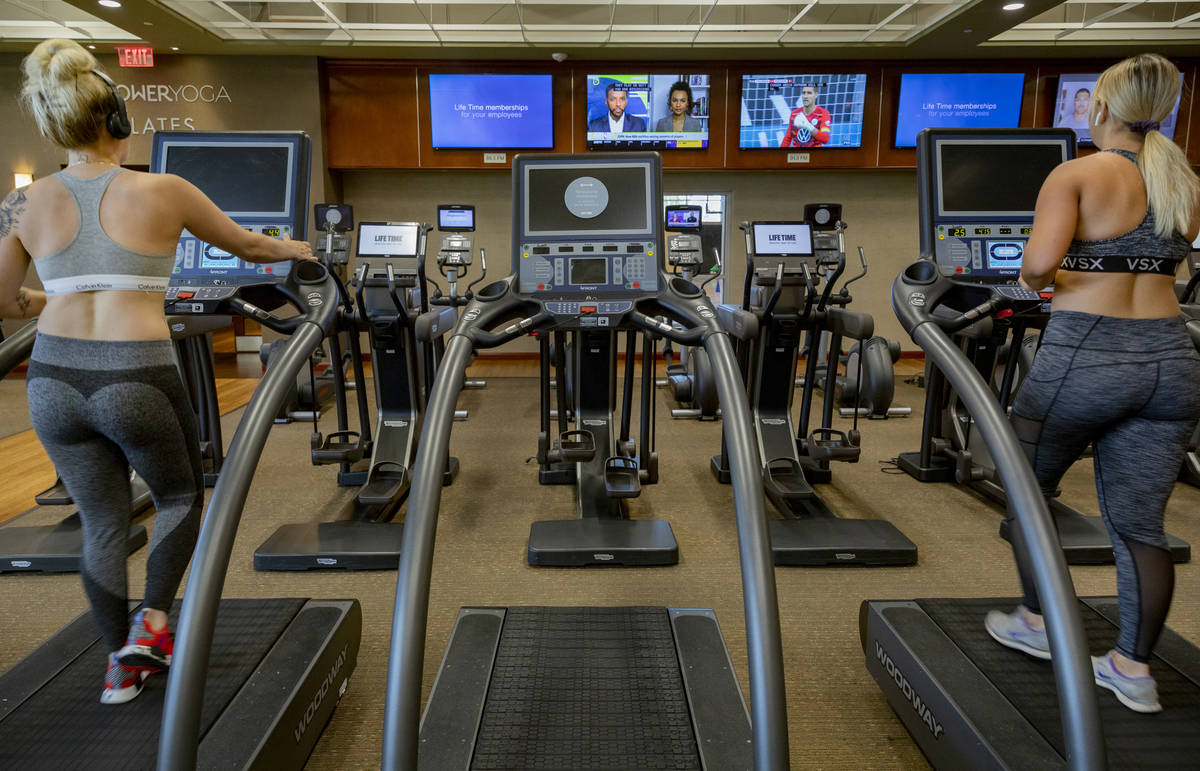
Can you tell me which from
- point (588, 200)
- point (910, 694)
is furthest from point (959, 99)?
point (910, 694)

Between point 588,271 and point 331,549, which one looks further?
point 331,549

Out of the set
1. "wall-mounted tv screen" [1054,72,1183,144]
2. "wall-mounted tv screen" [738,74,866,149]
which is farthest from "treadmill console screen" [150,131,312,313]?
"wall-mounted tv screen" [1054,72,1183,144]

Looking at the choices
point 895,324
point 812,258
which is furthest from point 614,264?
point 895,324

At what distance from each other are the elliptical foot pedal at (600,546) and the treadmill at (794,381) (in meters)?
0.50

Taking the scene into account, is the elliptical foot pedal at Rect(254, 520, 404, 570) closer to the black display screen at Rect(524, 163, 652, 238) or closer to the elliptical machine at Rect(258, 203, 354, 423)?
the elliptical machine at Rect(258, 203, 354, 423)

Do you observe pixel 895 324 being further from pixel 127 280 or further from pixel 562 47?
Answer: pixel 127 280

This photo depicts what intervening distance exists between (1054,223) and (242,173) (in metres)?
3.02

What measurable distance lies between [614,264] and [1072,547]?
2.29 metres

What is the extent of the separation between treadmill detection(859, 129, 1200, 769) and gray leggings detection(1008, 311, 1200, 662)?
175 mm

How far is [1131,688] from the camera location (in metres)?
1.71

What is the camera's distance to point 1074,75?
282 inches

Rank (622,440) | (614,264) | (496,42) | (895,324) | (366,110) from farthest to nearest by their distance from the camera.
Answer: (895,324) < (366,110) < (496,42) < (622,440) < (614,264)

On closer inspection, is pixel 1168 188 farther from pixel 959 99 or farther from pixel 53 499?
pixel 959 99

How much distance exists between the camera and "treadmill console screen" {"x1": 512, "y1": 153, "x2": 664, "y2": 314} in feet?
8.77
